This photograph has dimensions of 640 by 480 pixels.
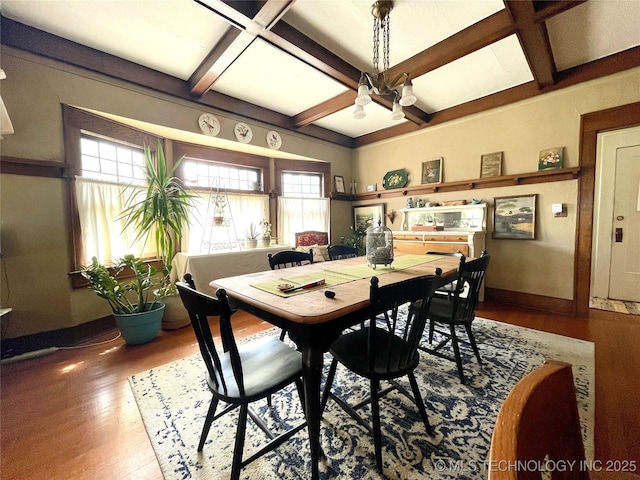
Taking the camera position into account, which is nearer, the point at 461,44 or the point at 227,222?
the point at 461,44

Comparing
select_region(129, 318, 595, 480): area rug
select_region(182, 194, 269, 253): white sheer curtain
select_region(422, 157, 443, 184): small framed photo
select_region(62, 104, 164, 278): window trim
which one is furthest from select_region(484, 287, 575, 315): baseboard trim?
select_region(62, 104, 164, 278): window trim

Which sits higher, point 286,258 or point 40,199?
point 40,199

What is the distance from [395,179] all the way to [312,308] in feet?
13.0

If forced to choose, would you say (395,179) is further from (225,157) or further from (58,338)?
(58,338)

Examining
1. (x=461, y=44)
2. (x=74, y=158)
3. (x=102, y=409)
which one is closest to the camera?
(x=102, y=409)

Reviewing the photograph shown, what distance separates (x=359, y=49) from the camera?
7.91ft

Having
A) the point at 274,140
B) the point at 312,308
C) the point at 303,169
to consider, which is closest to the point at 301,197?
the point at 303,169

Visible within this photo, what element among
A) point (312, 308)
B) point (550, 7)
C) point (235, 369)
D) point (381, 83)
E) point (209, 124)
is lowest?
point (235, 369)

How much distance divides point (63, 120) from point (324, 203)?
3.53 m

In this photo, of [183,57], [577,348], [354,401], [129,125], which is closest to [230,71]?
[183,57]

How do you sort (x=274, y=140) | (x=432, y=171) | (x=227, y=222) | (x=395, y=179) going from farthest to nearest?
(x=395, y=179) → (x=432, y=171) → (x=274, y=140) → (x=227, y=222)

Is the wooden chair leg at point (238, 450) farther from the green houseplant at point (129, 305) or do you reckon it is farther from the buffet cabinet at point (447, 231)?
the buffet cabinet at point (447, 231)

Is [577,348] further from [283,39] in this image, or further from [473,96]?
[283,39]

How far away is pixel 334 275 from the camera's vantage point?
175 centimetres
